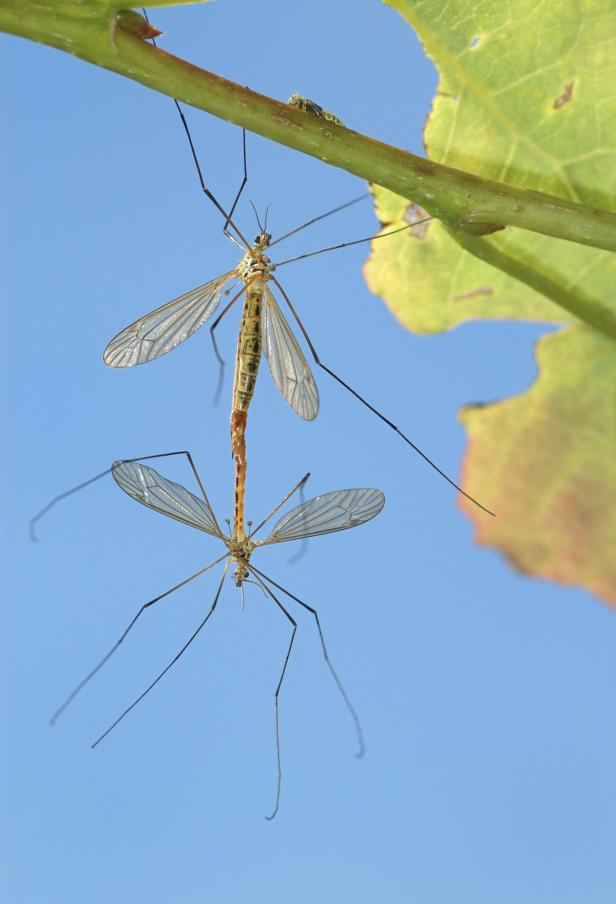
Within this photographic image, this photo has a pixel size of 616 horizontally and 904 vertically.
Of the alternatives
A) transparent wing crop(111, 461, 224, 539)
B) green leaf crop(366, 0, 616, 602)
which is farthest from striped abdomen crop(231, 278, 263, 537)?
green leaf crop(366, 0, 616, 602)

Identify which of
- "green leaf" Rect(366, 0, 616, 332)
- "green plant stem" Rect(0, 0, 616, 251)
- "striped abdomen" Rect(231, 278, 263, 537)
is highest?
"green leaf" Rect(366, 0, 616, 332)

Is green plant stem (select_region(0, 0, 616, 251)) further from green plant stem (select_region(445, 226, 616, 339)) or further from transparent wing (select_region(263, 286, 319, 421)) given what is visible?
transparent wing (select_region(263, 286, 319, 421))

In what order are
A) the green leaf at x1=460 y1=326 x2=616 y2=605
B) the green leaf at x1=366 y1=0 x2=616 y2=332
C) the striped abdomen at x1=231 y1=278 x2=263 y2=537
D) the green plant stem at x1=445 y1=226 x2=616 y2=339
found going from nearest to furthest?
the green leaf at x1=366 y1=0 x2=616 y2=332, the green plant stem at x1=445 y1=226 x2=616 y2=339, the striped abdomen at x1=231 y1=278 x2=263 y2=537, the green leaf at x1=460 y1=326 x2=616 y2=605

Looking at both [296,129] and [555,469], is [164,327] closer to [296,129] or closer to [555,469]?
[296,129]

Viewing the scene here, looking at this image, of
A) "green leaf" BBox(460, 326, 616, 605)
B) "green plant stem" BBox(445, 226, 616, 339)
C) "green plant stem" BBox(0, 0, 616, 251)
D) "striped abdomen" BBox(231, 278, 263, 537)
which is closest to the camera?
"green plant stem" BBox(0, 0, 616, 251)

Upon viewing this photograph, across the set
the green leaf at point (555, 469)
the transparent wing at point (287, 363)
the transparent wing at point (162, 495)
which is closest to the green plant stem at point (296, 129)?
the transparent wing at point (287, 363)

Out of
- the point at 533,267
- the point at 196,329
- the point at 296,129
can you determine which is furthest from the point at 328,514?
the point at 296,129

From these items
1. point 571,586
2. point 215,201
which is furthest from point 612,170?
point 571,586
